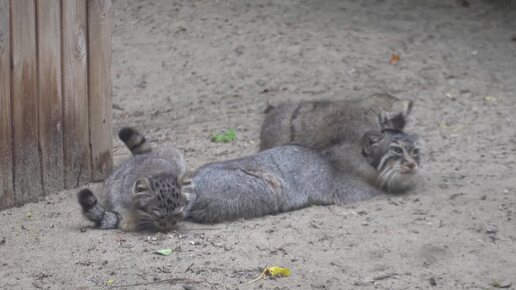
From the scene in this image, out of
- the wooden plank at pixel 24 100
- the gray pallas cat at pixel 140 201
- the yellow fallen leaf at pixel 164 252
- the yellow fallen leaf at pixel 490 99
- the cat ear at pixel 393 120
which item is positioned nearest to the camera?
the yellow fallen leaf at pixel 164 252

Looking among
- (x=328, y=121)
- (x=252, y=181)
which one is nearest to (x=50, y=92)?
(x=252, y=181)

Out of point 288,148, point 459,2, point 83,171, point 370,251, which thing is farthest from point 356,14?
point 370,251

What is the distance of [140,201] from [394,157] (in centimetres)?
251

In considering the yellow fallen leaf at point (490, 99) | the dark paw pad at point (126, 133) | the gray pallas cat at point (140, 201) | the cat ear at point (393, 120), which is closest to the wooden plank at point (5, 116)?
the gray pallas cat at point (140, 201)

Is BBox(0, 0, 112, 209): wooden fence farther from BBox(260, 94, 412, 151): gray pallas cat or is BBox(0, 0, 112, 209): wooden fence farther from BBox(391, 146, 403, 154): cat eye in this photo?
BBox(391, 146, 403, 154): cat eye

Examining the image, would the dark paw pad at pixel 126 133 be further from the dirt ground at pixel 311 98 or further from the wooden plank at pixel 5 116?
the wooden plank at pixel 5 116

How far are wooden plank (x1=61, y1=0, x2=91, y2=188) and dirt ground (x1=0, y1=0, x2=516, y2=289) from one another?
325mm

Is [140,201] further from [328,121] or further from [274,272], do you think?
[328,121]

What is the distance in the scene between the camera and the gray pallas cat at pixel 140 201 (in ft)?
25.6

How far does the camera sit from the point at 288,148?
9094 mm

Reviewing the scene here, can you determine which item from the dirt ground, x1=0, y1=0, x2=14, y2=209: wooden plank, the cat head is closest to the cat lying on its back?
the cat head

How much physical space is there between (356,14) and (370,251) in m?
7.48

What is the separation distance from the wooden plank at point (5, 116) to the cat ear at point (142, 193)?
1135 mm

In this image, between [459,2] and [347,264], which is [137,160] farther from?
[459,2]
